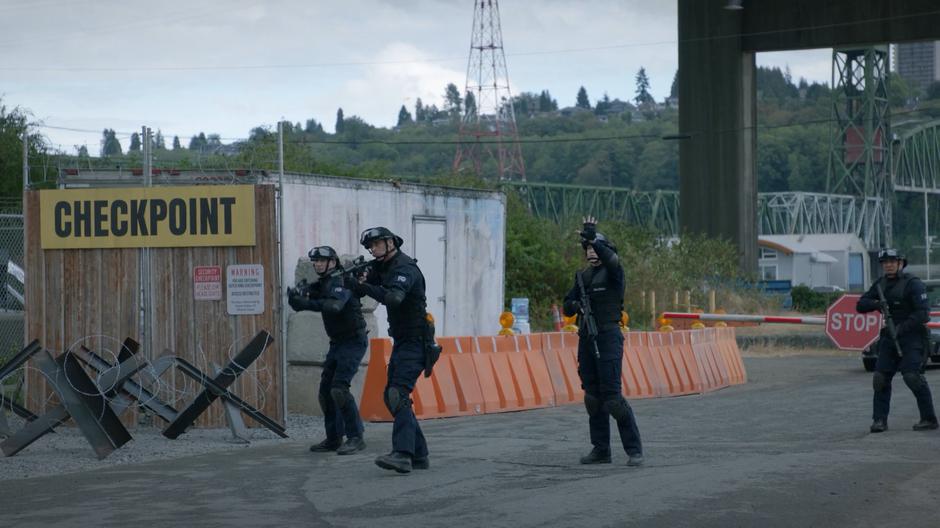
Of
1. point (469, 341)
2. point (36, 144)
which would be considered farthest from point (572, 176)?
point (469, 341)

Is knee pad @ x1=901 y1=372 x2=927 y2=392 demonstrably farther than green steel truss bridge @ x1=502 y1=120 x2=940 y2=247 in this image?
No

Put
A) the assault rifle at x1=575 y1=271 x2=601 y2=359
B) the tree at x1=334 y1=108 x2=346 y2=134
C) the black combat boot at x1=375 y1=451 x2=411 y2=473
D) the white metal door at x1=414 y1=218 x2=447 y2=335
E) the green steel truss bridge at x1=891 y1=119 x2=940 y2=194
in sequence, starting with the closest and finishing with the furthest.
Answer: the black combat boot at x1=375 y1=451 x2=411 y2=473 → the assault rifle at x1=575 y1=271 x2=601 y2=359 → the white metal door at x1=414 y1=218 x2=447 y2=335 → the green steel truss bridge at x1=891 y1=119 x2=940 y2=194 → the tree at x1=334 y1=108 x2=346 y2=134

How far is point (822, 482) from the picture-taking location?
9.80m

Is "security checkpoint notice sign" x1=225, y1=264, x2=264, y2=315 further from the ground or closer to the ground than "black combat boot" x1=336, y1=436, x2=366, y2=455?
further from the ground

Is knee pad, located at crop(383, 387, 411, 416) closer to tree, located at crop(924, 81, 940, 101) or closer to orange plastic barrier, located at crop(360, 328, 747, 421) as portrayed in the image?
orange plastic barrier, located at crop(360, 328, 747, 421)

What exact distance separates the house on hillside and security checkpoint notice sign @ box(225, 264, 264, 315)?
66.7m

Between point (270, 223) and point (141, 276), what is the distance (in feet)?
5.56

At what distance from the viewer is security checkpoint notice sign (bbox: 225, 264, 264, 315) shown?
14.7 metres

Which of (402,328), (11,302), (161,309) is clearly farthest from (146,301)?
(11,302)

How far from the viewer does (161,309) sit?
1509 cm

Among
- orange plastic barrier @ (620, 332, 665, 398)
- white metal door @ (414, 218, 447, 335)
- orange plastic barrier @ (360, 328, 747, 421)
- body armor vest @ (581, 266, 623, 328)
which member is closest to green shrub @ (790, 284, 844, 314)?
orange plastic barrier @ (360, 328, 747, 421)

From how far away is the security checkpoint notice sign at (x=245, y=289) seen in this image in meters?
14.7

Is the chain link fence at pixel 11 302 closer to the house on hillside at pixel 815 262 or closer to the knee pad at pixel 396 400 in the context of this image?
the knee pad at pixel 396 400

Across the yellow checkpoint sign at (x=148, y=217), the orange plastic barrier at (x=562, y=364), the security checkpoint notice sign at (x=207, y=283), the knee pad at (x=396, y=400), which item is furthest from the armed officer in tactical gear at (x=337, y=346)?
the orange plastic barrier at (x=562, y=364)
